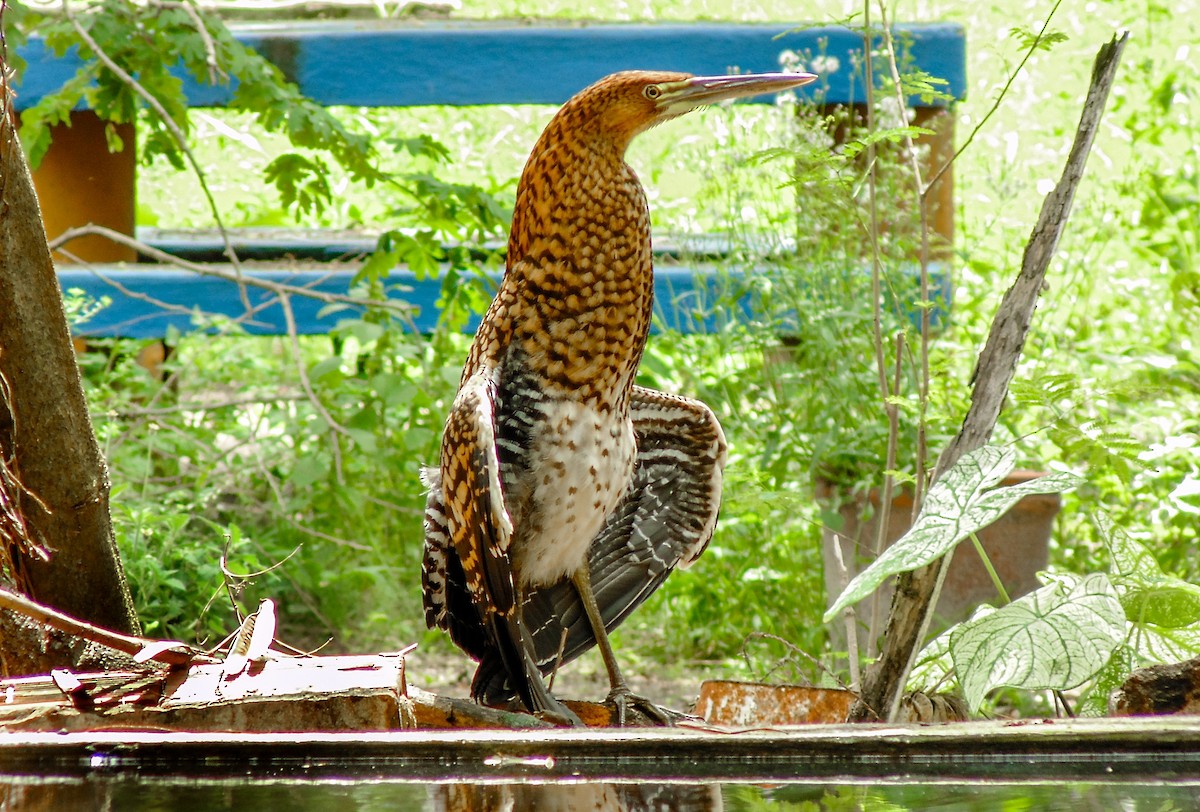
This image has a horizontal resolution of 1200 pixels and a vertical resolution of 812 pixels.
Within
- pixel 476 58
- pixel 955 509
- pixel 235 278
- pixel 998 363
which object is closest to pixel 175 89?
pixel 235 278

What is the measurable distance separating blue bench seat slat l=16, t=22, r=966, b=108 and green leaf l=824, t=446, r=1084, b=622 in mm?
3174

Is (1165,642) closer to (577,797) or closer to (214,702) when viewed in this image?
(577,797)

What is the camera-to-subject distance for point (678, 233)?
203 inches

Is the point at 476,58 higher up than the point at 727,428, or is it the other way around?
the point at 476,58

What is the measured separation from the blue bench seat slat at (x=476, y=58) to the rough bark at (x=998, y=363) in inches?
110

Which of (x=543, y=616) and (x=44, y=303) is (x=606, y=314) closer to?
(x=543, y=616)

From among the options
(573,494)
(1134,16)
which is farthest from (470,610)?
(1134,16)

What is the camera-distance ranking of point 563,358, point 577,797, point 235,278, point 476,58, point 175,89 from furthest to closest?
point 476,58 → point 235,278 → point 175,89 → point 563,358 → point 577,797

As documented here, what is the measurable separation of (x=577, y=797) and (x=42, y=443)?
5.10 ft

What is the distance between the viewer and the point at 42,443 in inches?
109

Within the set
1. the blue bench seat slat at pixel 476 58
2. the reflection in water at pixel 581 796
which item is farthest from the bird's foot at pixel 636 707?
the blue bench seat slat at pixel 476 58

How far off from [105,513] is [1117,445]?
212 centimetres

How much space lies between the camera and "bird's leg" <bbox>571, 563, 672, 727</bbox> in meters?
2.89

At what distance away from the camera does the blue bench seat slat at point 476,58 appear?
5.38 m
